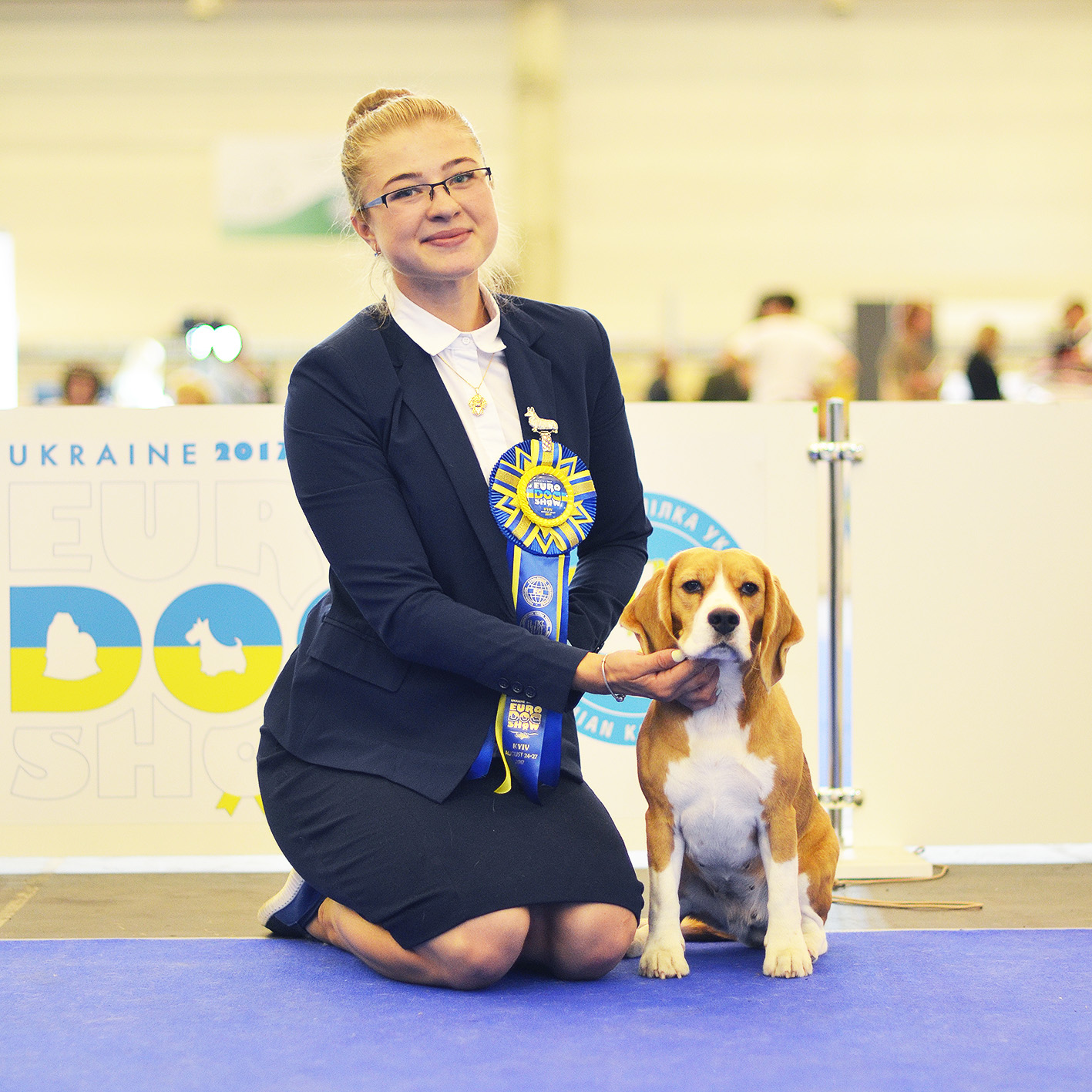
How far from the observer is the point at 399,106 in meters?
2.09

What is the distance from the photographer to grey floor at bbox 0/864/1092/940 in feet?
8.00

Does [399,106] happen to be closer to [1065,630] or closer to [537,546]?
[537,546]

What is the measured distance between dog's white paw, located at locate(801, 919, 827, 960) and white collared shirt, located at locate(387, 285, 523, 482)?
2.92ft

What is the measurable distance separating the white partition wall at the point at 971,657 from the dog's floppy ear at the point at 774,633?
966mm

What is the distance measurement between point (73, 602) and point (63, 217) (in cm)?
873

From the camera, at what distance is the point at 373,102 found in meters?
2.17

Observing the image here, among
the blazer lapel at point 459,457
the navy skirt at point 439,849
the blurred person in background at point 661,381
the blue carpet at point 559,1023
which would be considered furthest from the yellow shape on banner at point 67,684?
the blurred person in background at point 661,381

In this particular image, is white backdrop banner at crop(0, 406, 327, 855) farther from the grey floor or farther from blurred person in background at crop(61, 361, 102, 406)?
blurred person in background at crop(61, 361, 102, 406)

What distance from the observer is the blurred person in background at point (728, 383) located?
22.8 feet

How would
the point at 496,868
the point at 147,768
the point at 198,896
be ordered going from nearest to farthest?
the point at 496,868 < the point at 198,896 < the point at 147,768

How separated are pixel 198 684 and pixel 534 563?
45.4 inches

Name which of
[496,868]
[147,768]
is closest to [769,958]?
[496,868]

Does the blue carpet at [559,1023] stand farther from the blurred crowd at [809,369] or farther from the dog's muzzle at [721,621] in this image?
the blurred crowd at [809,369]

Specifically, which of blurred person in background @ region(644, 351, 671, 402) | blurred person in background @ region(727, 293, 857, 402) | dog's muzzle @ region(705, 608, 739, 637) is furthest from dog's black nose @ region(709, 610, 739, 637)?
blurred person in background @ region(644, 351, 671, 402)
